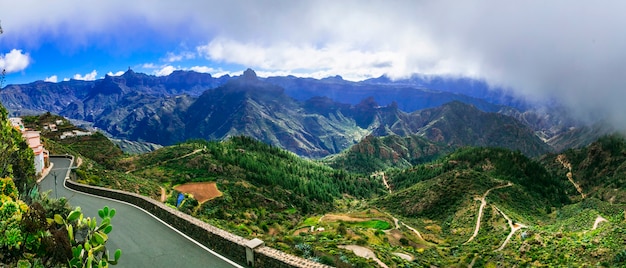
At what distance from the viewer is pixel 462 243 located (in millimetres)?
49312

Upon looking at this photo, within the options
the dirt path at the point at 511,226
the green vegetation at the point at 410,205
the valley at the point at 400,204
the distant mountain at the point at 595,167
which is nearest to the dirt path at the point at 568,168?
the distant mountain at the point at 595,167

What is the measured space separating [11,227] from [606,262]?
39.5 m

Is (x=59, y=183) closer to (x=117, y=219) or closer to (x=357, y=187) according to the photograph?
(x=117, y=219)

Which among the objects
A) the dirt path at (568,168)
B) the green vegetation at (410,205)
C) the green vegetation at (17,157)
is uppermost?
the green vegetation at (17,157)

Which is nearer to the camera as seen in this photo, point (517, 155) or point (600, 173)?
point (517, 155)

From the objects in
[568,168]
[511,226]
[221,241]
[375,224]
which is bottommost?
[568,168]

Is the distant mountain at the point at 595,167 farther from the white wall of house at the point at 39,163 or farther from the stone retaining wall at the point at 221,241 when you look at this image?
the white wall of house at the point at 39,163

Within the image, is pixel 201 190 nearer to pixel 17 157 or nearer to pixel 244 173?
pixel 244 173

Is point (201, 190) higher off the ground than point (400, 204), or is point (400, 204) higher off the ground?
point (201, 190)

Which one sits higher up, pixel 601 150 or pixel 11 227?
pixel 11 227

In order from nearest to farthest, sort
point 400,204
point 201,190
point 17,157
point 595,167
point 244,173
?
point 17,157 < point 201,190 < point 400,204 < point 244,173 < point 595,167

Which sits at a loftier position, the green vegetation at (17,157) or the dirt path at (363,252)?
the green vegetation at (17,157)

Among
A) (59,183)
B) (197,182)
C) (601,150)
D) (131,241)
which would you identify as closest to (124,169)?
(197,182)

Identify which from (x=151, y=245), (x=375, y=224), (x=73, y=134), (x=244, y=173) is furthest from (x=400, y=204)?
(x=73, y=134)
